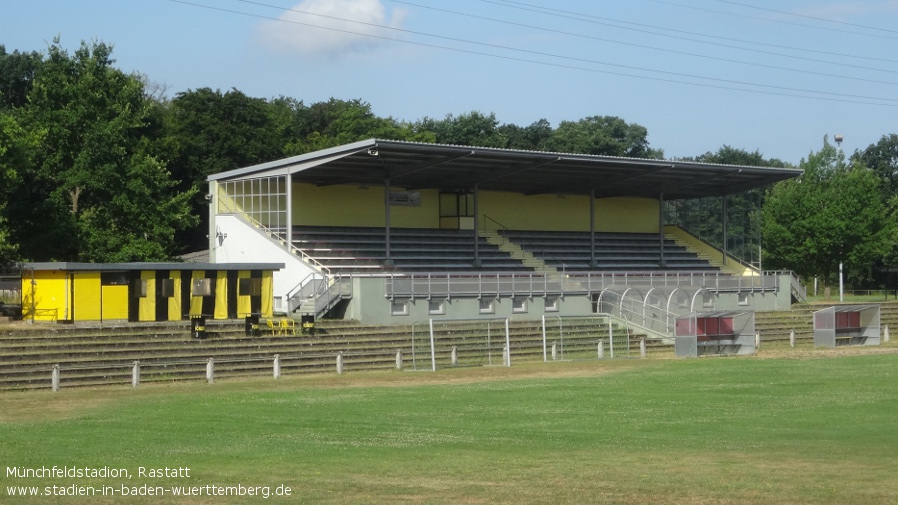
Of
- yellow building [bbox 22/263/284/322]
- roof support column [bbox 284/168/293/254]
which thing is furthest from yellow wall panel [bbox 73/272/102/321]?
roof support column [bbox 284/168/293/254]

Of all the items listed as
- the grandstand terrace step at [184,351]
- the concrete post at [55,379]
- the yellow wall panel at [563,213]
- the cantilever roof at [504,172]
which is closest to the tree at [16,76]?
the cantilever roof at [504,172]

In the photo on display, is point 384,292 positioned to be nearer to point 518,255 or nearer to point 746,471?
point 518,255

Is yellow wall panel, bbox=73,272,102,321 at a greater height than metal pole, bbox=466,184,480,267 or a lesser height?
lesser

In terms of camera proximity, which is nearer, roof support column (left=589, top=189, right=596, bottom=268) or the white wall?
the white wall

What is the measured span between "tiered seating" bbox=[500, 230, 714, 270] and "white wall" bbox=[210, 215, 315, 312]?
14.7 m

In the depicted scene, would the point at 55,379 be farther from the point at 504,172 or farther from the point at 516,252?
the point at 516,252

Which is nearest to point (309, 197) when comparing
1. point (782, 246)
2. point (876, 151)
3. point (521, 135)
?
point (782, 246)

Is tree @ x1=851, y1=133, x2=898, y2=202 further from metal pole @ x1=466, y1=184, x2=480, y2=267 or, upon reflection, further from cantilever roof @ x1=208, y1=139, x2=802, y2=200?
metal pole @ x1=466, y1=184, x2=480, y2=267

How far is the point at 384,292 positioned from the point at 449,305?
333 cm

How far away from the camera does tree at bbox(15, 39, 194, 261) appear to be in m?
55.6

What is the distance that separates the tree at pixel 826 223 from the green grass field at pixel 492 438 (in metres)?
47.1

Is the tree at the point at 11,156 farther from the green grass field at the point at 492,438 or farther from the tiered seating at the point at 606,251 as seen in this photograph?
the tiered seating at the point at 606,251

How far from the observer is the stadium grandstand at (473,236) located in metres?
48.8

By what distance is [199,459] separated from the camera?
16672 millimetres
